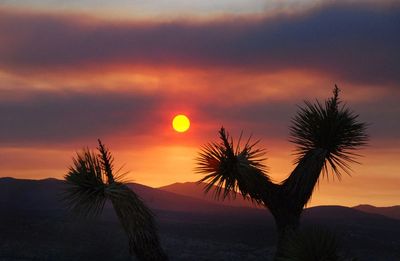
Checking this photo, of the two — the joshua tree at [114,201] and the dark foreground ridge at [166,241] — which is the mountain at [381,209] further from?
the joshua tree at [114,201]

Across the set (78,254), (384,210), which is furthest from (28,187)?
(384,210)

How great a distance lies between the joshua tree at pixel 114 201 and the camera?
55.5 feet

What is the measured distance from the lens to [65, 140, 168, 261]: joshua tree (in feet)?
55.5

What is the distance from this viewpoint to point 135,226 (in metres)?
16.9

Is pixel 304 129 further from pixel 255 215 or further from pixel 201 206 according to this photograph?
pixel 201 206

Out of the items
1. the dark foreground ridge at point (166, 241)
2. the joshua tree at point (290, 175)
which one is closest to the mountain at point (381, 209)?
the dark foreground ridge at point (166, 241)

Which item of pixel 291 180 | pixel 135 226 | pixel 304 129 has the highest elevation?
pixel 304 129

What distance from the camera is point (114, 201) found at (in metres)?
17.2

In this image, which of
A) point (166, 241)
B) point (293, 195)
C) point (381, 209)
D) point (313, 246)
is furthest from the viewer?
point (381, 209)

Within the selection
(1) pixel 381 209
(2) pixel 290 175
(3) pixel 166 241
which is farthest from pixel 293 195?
(1) pixel 381 209

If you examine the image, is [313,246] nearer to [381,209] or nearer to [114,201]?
[114,201]

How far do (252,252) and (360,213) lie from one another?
78.7 metres

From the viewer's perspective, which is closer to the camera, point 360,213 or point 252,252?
point 252,252

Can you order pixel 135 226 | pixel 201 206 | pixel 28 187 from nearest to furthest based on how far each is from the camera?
pixel 135 226, pixel 201 206, pixel 28 187
